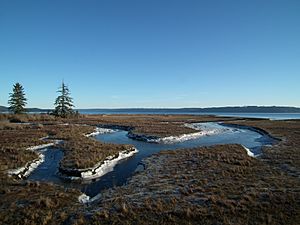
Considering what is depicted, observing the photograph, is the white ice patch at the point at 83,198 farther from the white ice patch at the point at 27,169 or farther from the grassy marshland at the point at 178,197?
the white ice patch at the point at 27,169

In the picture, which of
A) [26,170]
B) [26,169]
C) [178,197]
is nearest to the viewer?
[178,197]

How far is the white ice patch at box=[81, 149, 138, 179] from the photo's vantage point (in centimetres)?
1772

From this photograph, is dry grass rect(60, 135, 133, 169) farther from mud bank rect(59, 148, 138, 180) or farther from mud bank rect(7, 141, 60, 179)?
mud bank rect(7, 141, 60, 179)

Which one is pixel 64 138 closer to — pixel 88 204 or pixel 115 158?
pixel 115 158

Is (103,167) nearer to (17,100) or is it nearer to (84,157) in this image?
(84,157)

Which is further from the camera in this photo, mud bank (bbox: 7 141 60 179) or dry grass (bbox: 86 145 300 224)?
mud bank (bbox: 7 141 60 179)

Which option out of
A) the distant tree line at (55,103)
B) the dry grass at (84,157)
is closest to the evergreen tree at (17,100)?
the distant tree line at (55,103)

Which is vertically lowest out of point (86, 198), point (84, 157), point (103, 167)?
point (86, 198)

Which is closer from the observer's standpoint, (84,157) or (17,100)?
(84,157)

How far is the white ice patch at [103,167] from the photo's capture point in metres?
17.7

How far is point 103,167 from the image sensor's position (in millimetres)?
19844

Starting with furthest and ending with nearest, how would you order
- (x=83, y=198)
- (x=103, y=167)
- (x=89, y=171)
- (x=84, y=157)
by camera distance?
(x=84, y=157) → (x=103, y=167) → (x=89, y=171) → (x=83, y=198)

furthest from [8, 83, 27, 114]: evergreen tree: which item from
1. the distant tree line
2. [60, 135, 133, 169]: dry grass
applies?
[60, 135, 133, 169]: dry grass

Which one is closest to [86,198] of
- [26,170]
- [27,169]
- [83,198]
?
[83,198]
